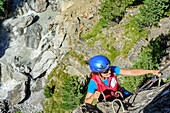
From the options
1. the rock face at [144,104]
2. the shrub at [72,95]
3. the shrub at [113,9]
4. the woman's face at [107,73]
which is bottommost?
the shrub at [72,95]

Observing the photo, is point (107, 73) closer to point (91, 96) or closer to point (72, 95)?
point (91, 96)

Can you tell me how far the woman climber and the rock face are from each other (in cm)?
40

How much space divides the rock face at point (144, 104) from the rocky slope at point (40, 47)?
10.7 metres

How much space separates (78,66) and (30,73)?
38.0 ft

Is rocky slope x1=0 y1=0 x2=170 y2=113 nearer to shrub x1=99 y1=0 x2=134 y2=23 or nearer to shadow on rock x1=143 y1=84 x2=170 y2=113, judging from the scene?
shrub x1=99 y1=0 x2=134 y2=23

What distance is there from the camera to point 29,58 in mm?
26859

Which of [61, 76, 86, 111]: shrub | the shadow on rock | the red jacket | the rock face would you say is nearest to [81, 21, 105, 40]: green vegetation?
[61, 76, 86, 111]: shrub

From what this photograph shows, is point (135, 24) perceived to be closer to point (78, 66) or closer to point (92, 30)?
point (92, 30)

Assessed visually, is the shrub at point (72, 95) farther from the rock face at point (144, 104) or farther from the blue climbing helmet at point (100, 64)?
the rock face at point (144, 104)

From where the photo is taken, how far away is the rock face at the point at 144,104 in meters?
3.23

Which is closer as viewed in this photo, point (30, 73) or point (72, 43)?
point (72, 43)

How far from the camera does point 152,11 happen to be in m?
12.2

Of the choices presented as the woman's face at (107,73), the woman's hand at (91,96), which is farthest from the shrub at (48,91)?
the woman's face at (107,73)

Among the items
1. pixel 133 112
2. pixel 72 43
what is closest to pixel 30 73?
pixel 72 43
